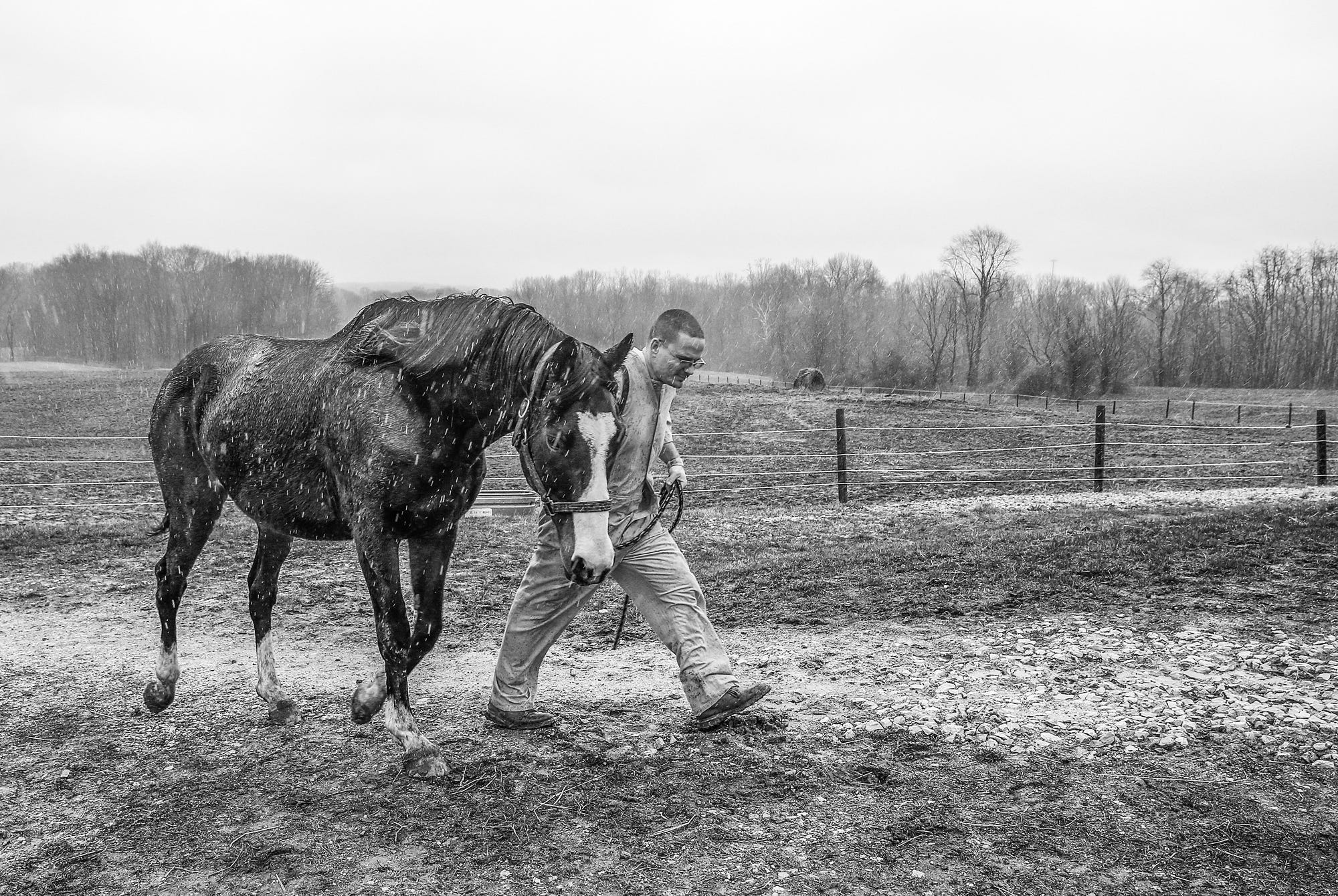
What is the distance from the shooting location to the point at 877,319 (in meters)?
67.4

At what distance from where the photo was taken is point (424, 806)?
10.2ft

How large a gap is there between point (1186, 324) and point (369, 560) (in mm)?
67997

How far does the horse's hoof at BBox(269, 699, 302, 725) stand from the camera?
3.96 m

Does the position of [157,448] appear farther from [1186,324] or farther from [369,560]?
[1186,324]

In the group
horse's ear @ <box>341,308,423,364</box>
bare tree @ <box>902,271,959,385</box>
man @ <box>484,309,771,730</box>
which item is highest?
bare tree @ <box>902,271,959,385</box>

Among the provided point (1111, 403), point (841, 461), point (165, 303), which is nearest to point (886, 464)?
point (841, 461)

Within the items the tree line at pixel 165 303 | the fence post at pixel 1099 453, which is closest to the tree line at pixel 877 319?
the tree line at pixel 165 303

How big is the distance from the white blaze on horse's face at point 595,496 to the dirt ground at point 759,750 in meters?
0.88

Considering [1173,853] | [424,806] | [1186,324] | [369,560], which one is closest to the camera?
[1173,853]

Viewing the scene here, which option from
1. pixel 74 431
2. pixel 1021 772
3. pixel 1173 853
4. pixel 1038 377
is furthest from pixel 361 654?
pixel 1038 377

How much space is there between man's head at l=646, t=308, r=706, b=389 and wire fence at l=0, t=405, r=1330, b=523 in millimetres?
7492

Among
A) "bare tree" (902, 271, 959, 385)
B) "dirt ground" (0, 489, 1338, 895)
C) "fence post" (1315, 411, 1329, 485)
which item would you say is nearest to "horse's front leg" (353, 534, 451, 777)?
"dirt ground" (0, 489, 1338, 895)

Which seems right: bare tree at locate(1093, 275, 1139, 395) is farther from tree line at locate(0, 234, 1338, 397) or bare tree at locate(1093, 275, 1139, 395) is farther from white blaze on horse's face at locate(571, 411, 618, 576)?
white blaze on horse's face at locate(571, 411, 618, 576)

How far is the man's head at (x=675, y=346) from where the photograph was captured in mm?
3461
